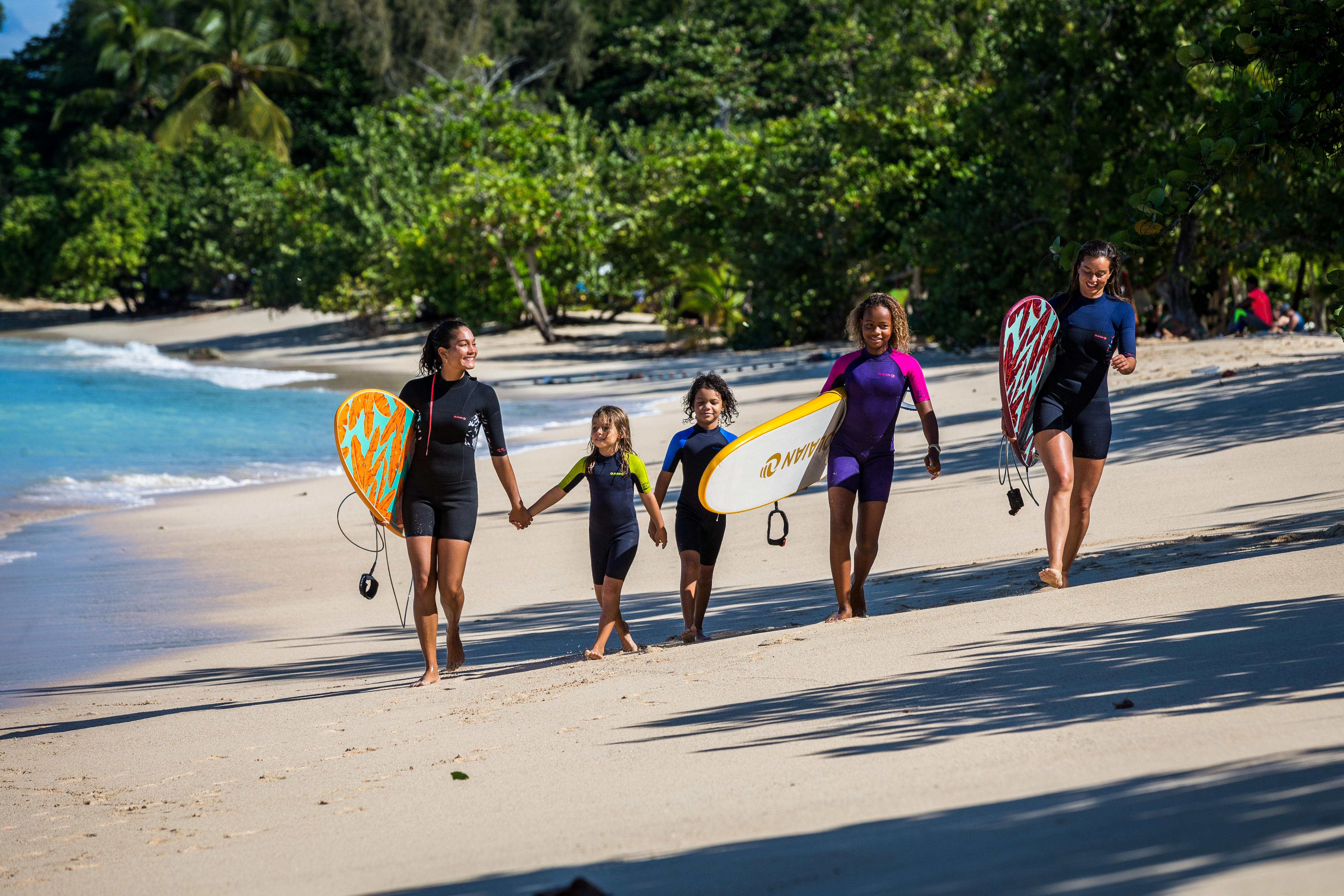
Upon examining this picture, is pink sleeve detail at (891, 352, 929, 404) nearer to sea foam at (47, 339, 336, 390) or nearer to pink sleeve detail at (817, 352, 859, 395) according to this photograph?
pink sleeve detail at (817, 352, 859, 395)

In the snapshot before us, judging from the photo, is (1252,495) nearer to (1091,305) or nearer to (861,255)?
(1091,305)

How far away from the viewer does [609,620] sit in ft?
18.6

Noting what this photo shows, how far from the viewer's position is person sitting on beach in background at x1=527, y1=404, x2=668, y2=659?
563cm

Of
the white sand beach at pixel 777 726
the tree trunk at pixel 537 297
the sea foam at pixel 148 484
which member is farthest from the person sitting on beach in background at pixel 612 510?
the tree trunk at pixel 537 297

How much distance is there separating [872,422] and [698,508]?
897 mm

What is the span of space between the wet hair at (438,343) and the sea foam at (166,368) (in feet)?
69.9

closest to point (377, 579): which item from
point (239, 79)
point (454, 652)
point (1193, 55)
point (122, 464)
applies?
point (454, 652)

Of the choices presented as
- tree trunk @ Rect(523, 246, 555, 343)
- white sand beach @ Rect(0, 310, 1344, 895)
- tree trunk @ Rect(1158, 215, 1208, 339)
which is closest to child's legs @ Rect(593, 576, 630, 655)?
white sand beach @ Rect(0, 310, 1344, 895)

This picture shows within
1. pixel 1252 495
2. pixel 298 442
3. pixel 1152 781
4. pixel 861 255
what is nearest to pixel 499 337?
pixel 861 255

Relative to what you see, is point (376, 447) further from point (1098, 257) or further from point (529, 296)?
point (529, 296)

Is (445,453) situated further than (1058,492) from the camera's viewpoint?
No

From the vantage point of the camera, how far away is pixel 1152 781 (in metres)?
2.93

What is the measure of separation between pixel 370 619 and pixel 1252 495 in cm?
525

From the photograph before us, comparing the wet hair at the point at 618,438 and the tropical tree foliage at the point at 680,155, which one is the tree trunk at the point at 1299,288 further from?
the wet hair at the point at 618,438
